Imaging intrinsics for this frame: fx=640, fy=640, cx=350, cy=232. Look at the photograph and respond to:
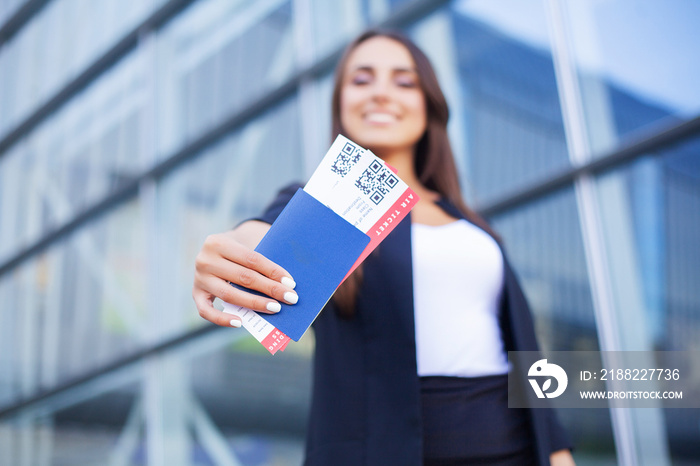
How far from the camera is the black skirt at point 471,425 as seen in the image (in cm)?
119

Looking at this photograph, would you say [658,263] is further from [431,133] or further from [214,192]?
[214,192]

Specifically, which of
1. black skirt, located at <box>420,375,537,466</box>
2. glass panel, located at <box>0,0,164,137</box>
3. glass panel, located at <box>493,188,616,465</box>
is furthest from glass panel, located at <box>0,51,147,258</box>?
black skirt, located at <box>420,375,537,466</box>

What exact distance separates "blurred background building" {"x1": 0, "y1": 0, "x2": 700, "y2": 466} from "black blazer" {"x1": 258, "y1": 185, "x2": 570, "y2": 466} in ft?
3.24

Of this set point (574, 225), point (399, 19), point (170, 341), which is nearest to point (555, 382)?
point (574, 225)

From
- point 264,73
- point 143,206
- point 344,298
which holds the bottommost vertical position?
point 344,298

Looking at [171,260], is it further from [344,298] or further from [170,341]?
[344,298]

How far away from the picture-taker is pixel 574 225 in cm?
294

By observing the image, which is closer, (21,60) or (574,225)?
(574,225)

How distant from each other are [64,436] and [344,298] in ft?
21.7

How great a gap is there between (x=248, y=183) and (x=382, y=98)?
11.7ft

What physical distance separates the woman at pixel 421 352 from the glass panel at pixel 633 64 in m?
1.72

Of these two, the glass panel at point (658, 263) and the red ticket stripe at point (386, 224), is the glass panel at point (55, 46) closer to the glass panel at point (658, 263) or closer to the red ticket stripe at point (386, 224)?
the glass panel at point (658, 263)

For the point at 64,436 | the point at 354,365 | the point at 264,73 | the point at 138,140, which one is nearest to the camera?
the point at 354,365

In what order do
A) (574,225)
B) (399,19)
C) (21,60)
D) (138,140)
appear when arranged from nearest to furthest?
1. (574,225)
2. (399,19)
3. (138,140)
4. (21,60)
